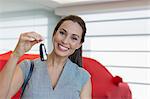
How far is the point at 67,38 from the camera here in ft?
3.11

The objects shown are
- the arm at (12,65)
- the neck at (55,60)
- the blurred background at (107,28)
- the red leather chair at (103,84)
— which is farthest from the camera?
the blurred background at (107,28)

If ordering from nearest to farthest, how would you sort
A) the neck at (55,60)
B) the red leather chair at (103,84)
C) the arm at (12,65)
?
the arm at (12,65), the neck at (55,60), the red leather chair at (103,84)

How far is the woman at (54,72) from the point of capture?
850mm

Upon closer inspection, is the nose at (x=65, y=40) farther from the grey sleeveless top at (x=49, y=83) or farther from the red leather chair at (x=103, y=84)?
the red leather chair at (x=103, y=84)

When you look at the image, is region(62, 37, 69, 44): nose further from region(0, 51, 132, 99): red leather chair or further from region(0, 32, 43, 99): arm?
region(0, 51, 132, 99): red leather chair

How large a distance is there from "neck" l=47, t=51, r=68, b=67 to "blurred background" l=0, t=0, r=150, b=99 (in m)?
0.58

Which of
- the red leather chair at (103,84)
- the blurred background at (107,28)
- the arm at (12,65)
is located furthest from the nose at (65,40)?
the blurred background at (107,28)

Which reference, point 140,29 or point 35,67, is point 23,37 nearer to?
point 35,67

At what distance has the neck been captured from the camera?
3.20 feet

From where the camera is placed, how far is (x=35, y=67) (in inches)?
38.0

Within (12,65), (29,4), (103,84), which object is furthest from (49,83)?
(29,4)

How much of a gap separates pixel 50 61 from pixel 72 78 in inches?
4.5

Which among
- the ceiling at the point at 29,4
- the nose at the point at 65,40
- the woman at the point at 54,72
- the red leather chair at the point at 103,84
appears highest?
the ceiling at the point at 29,4

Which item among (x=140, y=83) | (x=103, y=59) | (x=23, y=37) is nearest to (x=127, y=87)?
(x=140, y=83)
